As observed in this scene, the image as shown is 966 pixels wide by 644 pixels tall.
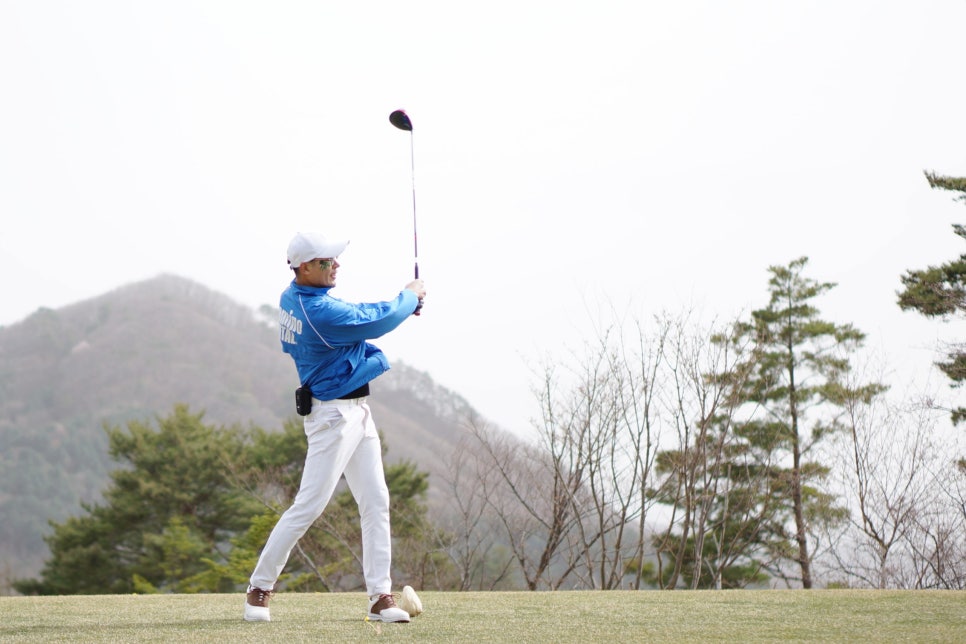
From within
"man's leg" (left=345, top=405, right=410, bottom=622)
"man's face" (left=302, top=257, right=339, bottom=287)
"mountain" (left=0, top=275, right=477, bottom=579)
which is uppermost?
"mountain" (left=0, top=275, right=477, bottom=579)

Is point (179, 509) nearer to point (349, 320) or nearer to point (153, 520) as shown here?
point (153, 520)

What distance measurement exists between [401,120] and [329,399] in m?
1.97

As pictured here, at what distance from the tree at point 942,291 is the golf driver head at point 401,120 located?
9722 millimetres

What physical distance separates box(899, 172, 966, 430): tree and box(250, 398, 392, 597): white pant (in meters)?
11.0

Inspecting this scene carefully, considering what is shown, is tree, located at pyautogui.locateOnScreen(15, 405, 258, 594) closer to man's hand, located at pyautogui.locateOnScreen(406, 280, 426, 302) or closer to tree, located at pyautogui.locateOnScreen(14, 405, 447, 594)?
tree, located at pyautogui.locateOnScreen(14, 405, 447, 594)

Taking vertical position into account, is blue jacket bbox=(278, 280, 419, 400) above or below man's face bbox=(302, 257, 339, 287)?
below

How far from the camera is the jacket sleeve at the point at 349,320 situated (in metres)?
3.83

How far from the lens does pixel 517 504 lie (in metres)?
16.7

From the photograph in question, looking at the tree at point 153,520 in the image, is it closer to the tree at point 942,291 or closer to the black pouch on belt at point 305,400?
the tree at point 942,291

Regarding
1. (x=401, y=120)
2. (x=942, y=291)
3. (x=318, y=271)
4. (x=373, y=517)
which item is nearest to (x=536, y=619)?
(x=373, y=517)

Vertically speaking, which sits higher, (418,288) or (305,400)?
(418,288)

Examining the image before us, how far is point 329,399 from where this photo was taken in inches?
155

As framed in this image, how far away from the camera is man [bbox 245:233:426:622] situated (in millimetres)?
3885

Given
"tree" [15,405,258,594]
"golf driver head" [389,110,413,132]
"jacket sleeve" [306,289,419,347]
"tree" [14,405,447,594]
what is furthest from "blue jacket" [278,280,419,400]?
"tree" [15,405,258,594]
